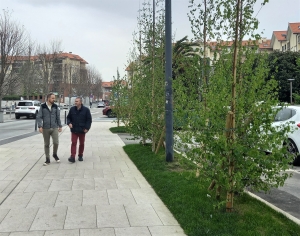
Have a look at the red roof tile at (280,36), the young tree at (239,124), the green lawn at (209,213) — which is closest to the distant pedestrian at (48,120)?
the green lawn at (209,213)

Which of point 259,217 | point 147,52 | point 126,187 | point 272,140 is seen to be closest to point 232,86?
point 272,140

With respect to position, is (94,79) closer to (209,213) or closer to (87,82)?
(87,82)

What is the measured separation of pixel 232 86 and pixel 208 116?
507 millimetres

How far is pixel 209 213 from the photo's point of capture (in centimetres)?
498

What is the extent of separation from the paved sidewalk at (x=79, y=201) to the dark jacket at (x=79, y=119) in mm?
929

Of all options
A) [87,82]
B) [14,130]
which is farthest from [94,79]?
[14,130]

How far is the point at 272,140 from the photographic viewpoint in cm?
448

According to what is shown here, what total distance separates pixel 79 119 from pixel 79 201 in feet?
14.7

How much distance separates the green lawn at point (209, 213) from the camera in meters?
4.37

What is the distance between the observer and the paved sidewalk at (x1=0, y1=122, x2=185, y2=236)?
4566mm

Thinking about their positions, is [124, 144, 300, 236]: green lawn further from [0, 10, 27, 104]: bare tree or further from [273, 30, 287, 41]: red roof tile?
[273, 30, 287, 41]: red roof tile

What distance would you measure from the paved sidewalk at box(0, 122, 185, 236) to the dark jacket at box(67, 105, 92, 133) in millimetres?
929

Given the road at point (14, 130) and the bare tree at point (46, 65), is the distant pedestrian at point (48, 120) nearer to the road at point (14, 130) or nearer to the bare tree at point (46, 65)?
the road at point (14, 130)

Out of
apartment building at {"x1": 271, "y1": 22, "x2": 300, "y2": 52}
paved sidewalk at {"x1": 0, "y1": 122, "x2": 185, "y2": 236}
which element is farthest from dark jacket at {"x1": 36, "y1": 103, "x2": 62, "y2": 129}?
apartment building at {"x1": 271, "y1": 22, "x2": 300, "y2": 52}
